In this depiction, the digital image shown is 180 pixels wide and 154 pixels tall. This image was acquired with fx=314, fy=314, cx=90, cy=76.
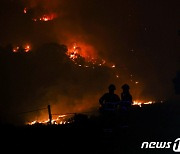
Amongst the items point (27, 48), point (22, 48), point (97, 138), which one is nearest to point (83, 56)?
point (27, 48)

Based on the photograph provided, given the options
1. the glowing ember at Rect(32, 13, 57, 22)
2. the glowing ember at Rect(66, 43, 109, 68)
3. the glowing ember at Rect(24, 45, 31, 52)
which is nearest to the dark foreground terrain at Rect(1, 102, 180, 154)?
the glowing ember at Rect(66, 43, 109, 68)

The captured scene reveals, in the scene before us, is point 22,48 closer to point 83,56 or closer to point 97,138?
point 83,56

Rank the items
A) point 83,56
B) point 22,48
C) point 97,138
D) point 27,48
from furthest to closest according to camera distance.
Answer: point 27,48
point 83,56
point 22,48
point 97,138

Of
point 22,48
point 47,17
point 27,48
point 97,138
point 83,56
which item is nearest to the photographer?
point 97,138

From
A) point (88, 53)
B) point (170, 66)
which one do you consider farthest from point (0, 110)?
point (170, 66)

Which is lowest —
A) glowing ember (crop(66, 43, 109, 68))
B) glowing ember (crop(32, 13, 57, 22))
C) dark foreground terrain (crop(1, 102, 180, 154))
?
dark foreground terrain (crop(1, 102, 180, 154))

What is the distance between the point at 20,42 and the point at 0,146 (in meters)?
44.6

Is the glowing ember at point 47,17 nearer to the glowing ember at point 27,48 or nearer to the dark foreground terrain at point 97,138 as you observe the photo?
the glowing ember at point 27,48

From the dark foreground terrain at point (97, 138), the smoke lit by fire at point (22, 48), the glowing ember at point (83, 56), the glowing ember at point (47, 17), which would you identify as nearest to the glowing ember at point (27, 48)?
the smoke lit by fire at point (22, 48)

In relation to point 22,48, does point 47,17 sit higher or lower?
higher

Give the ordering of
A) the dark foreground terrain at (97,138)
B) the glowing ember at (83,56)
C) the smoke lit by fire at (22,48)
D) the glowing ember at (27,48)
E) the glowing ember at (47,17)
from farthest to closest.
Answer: the glowing ember at (47,17) < the glowing ember at (27,48) < the glowing ember at (83,56) < the smoke lit by fire at (22,48) < the dark foreground terrain at (97,138)

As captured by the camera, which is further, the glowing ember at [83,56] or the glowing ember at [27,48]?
the glowing ember at [27,48]

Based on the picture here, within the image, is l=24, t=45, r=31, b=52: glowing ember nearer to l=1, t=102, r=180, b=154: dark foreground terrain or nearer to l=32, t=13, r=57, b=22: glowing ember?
l=32, t=13, r=57, b=22: glowing ember

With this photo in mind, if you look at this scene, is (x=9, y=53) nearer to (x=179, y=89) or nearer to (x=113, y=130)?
(x=179, y=89)
